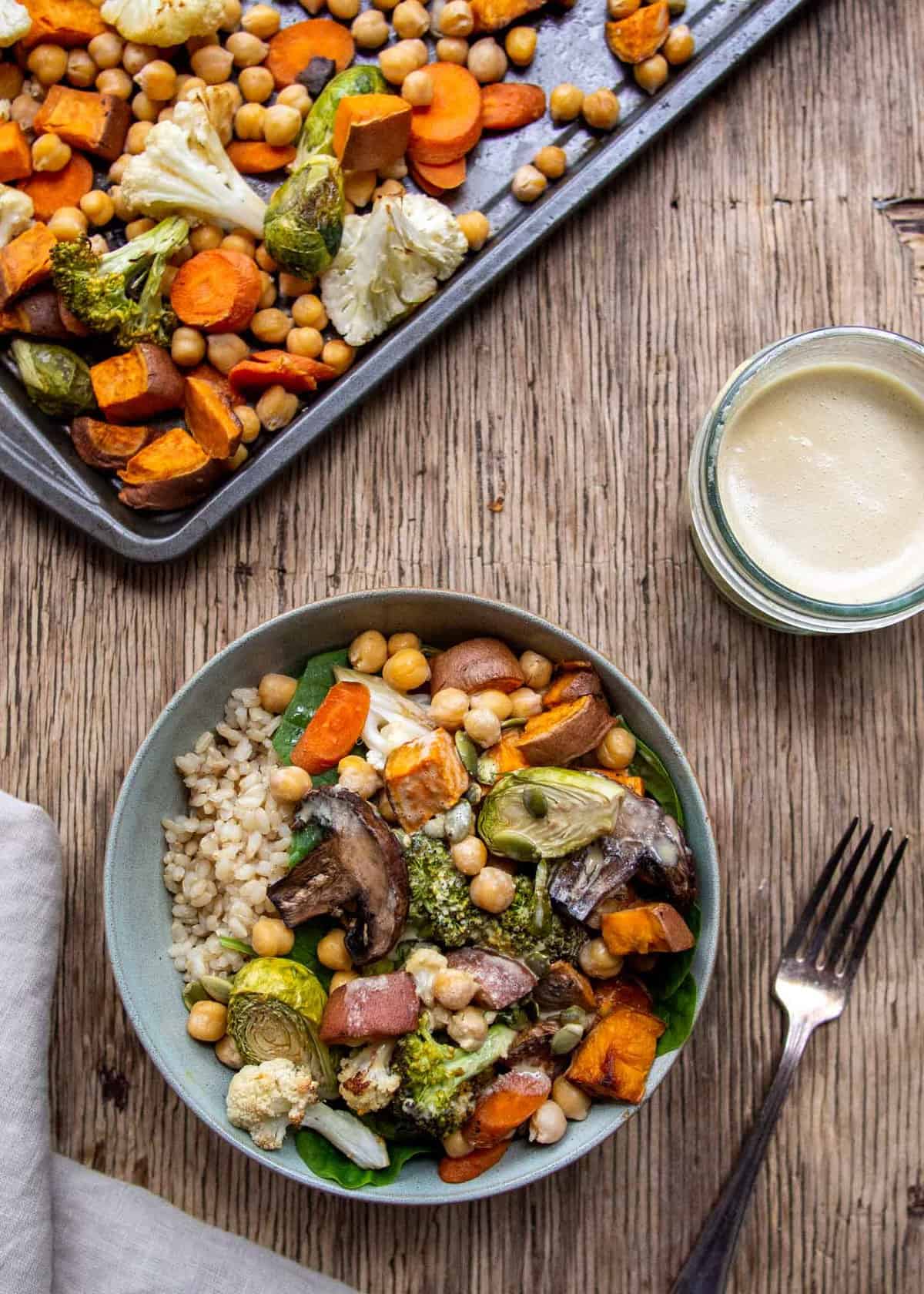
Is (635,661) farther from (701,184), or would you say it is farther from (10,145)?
(10,145)

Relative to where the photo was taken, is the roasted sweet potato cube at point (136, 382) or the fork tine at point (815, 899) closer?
the roasted sweet potato cube at point (136, 382)

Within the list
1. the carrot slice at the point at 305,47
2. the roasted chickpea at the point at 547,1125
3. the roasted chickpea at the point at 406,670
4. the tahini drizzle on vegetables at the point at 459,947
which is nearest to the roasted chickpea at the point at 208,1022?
the tahini drizzle on vegetables at the point at 459,947

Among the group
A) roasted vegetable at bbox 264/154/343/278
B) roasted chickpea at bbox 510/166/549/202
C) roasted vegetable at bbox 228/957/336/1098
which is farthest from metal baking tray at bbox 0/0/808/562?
roasted vegetable at bbox 228/957/336/1098

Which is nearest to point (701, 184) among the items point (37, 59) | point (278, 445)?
point (278, 445)

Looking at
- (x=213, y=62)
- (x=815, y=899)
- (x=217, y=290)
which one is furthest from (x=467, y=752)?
(x=213, y=62)

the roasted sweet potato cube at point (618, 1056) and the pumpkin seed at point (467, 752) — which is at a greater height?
the pumpkin seed at point (467, 752)

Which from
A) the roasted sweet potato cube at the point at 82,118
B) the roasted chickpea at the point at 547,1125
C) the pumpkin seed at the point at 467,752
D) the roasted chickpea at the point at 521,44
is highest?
the roasted chickpea at the point at 521,44

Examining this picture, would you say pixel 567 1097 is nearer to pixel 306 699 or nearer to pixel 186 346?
pixel 306 699

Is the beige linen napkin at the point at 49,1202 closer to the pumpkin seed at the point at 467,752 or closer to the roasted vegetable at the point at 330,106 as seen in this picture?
the pumpkin seed at the point at 467,752
